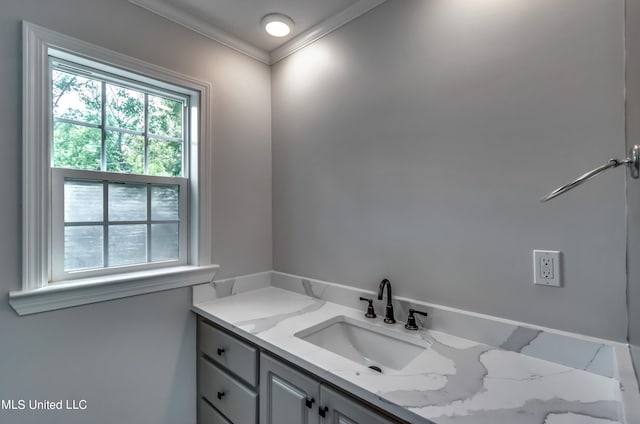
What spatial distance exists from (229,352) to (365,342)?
65cm

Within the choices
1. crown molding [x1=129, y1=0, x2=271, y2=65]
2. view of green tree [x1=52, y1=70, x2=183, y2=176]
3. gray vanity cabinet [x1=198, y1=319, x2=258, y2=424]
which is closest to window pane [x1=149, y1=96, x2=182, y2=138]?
view of green tree [x1=52, y1=70, x2=183, y2=176]

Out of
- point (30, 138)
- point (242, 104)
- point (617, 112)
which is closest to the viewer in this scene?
point (617, 112)

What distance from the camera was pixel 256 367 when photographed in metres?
1.28

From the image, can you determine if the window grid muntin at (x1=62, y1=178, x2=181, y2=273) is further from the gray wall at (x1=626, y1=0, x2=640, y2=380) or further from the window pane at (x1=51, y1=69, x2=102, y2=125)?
the gray wall at (x1=626, y1=0, x2=640, y2=380)

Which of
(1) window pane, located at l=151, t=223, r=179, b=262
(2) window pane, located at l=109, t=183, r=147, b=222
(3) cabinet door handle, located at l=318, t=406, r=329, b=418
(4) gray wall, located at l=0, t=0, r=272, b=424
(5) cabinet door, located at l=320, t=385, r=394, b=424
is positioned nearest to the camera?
(5) cabinet door, located at l=320, t=385, r=394, b=424

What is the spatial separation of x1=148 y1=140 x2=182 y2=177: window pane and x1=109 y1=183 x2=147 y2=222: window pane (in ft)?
0.42

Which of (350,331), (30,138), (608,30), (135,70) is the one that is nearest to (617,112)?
(608,30)

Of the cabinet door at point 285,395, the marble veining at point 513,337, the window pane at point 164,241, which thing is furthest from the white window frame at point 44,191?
the marble veining at point 513,337

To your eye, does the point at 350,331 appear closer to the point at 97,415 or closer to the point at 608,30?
the point at 97,415

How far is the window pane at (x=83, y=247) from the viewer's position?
1346mm

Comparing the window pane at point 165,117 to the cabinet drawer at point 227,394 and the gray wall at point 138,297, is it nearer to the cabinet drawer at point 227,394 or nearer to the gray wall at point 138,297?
the gray wall at point 138,297

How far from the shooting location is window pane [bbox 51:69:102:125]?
4.39 feet

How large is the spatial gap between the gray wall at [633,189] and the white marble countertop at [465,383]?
174 mm

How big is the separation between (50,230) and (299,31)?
1636mm
